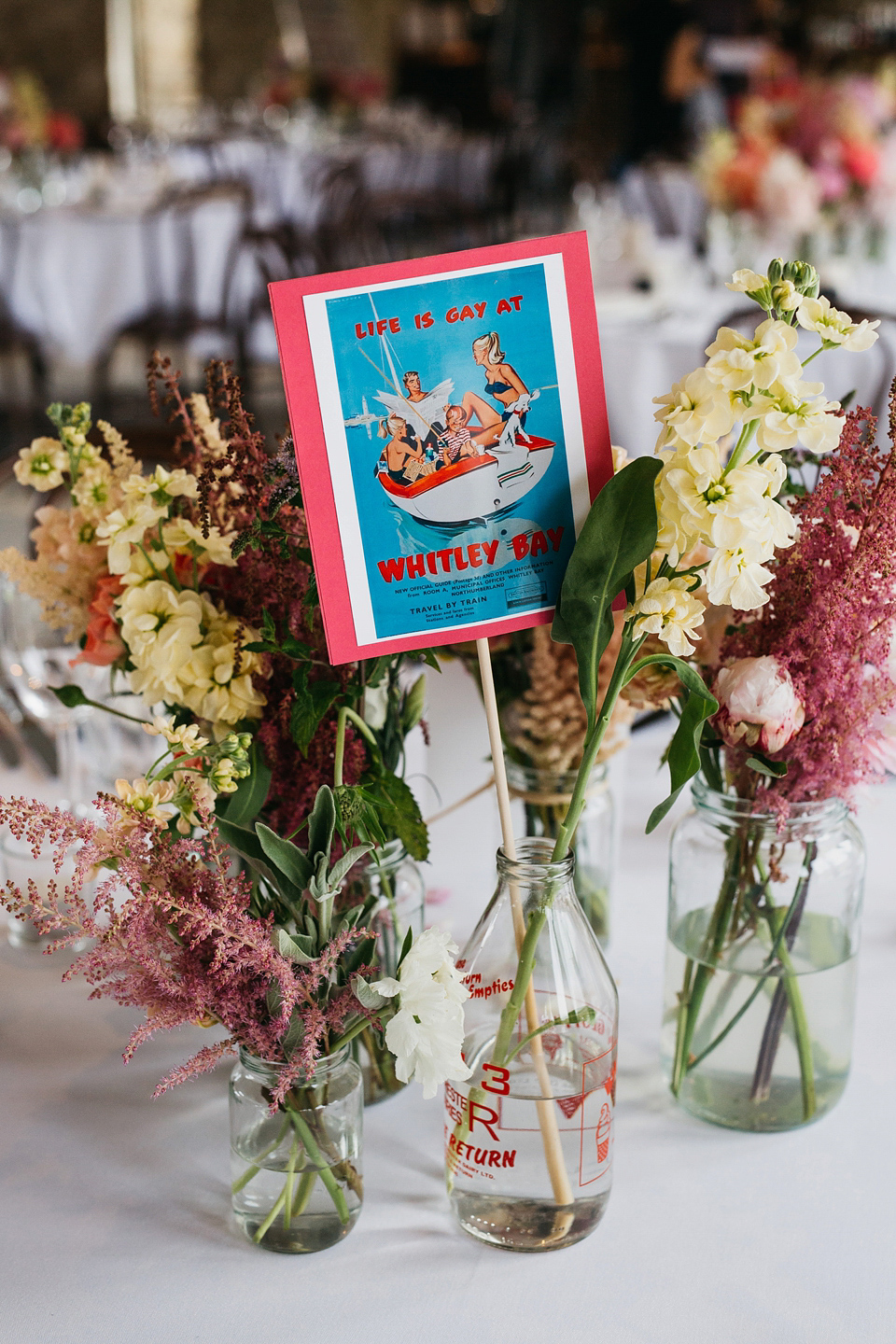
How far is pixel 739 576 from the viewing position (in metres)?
0.58

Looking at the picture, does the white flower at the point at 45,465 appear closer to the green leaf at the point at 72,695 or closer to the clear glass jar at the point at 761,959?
the green leaf at the point at 72,695

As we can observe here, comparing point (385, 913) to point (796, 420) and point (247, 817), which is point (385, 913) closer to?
point (247, 817)

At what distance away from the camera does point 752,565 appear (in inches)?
22.9

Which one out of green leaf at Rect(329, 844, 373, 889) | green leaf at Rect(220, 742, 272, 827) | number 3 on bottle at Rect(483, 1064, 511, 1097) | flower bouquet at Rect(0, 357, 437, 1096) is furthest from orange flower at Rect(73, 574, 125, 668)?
number 3 on bottle at Rect(483, 1064, 511, 1097)

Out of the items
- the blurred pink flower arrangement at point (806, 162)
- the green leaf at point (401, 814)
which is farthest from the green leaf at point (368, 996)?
the blurred pink flower arrangement at point (806, 162)

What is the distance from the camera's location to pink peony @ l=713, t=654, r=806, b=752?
2.15 ft

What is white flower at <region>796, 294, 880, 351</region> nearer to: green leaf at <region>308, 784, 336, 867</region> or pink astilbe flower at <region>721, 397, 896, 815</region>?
pink astilbe flower at <region>721, 397, 896, 815</region>

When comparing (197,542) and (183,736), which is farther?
(197,542)

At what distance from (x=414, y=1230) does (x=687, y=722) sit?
342mm

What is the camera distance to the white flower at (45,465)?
2.43ft

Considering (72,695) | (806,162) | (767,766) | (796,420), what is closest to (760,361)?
(796,420)

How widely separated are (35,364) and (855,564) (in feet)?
15.8

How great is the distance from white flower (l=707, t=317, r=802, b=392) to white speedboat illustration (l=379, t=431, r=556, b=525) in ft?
0.35

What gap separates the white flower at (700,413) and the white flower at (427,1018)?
0.27 metres
